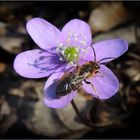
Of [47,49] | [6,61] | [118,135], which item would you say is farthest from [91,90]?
[6,61]

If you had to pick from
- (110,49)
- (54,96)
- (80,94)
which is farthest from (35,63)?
(80,94)

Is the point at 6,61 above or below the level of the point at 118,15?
below

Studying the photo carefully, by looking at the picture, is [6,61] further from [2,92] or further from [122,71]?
[122,71]

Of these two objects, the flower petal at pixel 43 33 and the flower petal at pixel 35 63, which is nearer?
the flower petal at pixel 35 63

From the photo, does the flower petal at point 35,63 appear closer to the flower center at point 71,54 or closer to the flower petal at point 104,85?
the flower center at point 71,54

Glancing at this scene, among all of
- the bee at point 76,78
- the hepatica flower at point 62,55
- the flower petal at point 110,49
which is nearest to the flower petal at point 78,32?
the hepatica flower at point 62,55

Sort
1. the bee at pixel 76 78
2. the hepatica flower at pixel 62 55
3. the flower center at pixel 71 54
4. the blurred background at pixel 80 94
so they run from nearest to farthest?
the bee at pixel 76 78 → the hepatica flower at pixel 62 55 → the flower center at pixel 71 54 → the blurred background at pixel 80 94

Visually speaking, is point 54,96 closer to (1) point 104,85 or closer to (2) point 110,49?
(1) point 104,85
